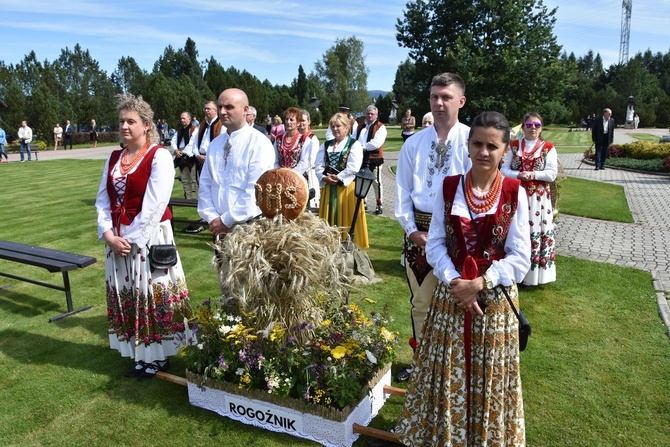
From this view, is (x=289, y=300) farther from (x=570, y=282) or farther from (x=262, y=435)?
(x=570, y=282)

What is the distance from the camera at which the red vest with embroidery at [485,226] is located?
9.27 ft

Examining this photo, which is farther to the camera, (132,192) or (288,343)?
(132,192)

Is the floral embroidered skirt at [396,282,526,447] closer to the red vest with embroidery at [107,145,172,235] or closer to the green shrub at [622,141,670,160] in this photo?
the red vest with embroidery at [107,145,172,235]

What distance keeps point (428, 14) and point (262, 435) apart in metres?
38.7

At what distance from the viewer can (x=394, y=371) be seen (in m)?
4.49

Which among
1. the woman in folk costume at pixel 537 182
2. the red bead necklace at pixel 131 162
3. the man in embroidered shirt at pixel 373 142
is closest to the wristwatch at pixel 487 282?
the red bead necklace at pixel 131 162

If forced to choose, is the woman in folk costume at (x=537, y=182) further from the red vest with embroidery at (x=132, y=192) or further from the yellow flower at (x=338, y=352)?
Answer: the red vest with embroidery at (x=132, y=192)

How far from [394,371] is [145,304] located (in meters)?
2.26

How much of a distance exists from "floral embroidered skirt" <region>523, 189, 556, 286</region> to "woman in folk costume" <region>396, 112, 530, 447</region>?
11.9ft

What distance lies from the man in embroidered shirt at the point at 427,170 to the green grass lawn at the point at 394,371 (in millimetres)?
1046

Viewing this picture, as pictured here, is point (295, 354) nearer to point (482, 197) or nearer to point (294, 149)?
point (482, 197)

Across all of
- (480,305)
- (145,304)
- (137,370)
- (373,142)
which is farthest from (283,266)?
(373,142)

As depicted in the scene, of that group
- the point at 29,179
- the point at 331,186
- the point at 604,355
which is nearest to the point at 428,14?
the point at 29,179

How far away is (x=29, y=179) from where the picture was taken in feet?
59.1
